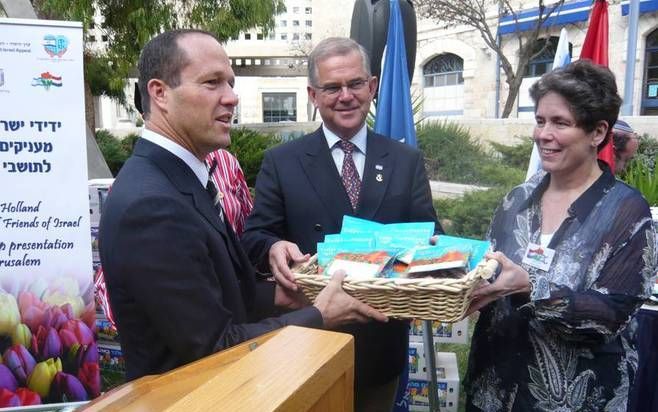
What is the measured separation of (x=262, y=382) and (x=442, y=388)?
290 cm

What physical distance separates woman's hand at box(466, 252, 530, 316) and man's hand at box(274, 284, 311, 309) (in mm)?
560

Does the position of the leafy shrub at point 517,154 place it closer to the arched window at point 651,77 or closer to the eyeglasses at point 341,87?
the arched window at point 651,77

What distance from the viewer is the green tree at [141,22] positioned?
9.23 meters

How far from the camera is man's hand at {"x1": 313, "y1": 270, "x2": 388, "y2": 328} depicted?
4.65 feet

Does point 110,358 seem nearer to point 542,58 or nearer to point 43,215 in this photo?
point 43,215

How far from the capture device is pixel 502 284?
158 cm

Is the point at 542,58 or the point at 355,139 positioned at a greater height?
the point at 542,58

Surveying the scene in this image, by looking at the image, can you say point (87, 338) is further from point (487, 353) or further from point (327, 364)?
point (327, 364)

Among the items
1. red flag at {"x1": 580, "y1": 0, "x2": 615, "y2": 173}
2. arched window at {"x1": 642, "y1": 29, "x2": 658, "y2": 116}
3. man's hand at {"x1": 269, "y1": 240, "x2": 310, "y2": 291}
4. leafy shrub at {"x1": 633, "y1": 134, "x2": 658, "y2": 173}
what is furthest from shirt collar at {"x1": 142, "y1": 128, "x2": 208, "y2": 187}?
arched window at {"x1": 642, "y1": 29, "x2": 658, "y2": 116}

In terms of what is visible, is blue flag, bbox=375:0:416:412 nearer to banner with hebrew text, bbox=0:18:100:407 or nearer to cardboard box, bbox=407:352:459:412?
cardboard box, bbox=407:352:459:412

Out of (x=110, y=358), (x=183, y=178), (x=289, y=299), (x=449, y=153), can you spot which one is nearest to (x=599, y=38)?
(x=289, y=299)

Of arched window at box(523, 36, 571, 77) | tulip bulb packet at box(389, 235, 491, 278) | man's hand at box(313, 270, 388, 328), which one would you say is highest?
arched window at box(523, 36, 571, 77)

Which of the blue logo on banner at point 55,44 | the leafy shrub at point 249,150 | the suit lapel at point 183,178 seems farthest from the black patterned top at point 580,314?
the leafy shrub at point 249,150

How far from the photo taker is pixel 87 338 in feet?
9.78
